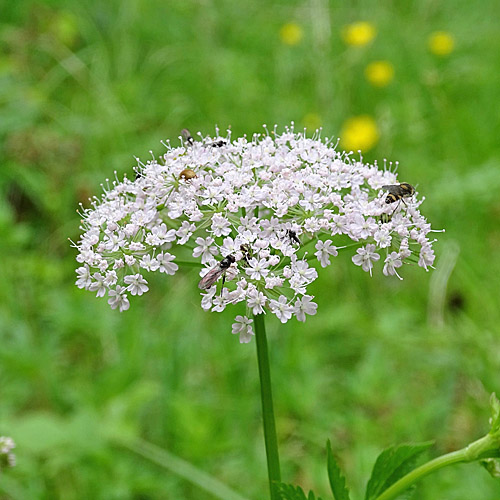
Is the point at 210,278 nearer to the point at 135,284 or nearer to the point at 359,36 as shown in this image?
the point at 135,284

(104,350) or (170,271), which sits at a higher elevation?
(104,350)

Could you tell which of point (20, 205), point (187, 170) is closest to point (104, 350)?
point (20, 205)

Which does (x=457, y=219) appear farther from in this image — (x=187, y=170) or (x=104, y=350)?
(x=187, y=170)

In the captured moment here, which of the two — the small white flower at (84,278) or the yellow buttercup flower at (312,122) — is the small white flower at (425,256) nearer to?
the small white flower at (84,278)

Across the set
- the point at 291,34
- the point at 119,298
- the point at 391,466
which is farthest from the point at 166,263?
the point at 291,34

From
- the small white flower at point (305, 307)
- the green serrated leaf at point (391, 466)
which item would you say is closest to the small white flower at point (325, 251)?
the small white flower at point (305, 307)

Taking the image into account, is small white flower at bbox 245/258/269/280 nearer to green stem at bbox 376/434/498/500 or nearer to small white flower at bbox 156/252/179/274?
small white flower at bbox 156/252/179/274
